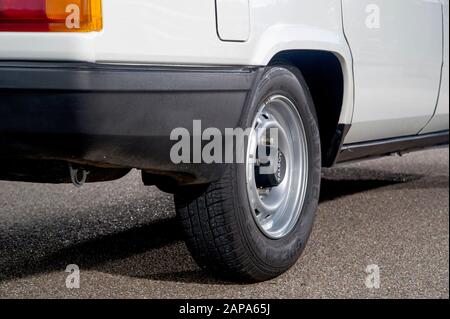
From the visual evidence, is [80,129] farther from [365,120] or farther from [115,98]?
[365,120]

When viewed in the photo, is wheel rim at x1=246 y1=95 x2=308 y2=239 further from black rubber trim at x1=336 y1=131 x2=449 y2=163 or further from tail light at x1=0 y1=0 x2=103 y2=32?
tail light at x1=0 y1=0 x2=103 y2=32

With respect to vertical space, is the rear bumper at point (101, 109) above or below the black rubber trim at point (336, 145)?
above

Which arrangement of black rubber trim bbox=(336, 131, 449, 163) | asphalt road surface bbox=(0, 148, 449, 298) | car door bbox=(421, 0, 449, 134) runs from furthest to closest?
car door bbox=(421, 0, 449, 134) < black rubber trim bbox=(336, 131, 449, 163) < asphalt road surface bbox=(0, 148, 449, 298)

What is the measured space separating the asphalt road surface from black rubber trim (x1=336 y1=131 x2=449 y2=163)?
1.19 feet

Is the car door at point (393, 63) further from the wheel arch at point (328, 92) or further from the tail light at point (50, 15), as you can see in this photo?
the tail light at point (50, 15)

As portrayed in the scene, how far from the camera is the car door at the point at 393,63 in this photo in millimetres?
4406

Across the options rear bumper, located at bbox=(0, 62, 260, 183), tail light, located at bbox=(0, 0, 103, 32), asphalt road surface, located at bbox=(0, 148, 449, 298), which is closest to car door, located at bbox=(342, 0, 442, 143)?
asphalt road surface, located at bbox=(0, 148, 449, 298)

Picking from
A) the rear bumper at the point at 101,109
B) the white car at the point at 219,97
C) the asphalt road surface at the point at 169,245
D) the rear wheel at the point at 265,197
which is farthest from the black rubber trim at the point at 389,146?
the rear bumper at the point at 101,109

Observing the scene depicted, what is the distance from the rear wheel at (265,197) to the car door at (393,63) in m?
0.39

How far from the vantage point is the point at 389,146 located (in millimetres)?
5062

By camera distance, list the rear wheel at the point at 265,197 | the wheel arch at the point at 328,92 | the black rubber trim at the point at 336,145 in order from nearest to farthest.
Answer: the rear wheel at the point at 265,197
the wheel arch at the point at 328,92
the black rubber trim at the point at 336,145

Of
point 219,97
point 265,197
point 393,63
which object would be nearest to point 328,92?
point 393,63

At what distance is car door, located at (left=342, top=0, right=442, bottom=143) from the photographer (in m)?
4.41

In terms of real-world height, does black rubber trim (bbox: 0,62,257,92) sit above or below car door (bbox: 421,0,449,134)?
above
